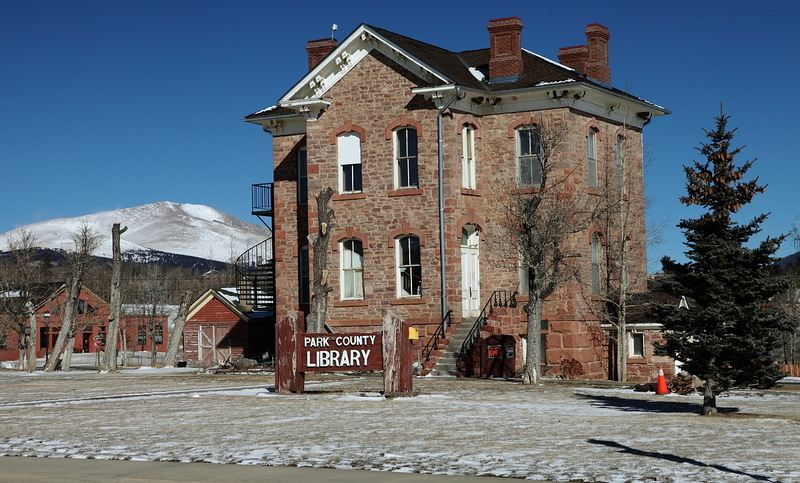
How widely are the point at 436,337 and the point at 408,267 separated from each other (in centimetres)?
265

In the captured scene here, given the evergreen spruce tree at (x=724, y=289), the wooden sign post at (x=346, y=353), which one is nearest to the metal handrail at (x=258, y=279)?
the wooden sign post at (x=346, y=353)

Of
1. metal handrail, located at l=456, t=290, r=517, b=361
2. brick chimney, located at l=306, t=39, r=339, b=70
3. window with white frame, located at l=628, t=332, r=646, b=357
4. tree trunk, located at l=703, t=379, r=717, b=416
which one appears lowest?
tree trunk, located at l=703, t=379, r=717, b=416

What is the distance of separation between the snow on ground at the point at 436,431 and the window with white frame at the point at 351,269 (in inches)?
435

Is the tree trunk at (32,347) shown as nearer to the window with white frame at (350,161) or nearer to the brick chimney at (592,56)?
the window with white frame at (350,161)

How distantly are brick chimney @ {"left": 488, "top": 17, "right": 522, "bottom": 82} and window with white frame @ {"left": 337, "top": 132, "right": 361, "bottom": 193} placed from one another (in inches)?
199

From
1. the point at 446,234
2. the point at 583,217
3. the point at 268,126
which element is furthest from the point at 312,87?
the point at 583,217

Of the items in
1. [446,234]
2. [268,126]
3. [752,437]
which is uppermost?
[268,126]

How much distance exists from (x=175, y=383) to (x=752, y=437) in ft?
60.2

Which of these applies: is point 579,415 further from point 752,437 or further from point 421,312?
point 421,312

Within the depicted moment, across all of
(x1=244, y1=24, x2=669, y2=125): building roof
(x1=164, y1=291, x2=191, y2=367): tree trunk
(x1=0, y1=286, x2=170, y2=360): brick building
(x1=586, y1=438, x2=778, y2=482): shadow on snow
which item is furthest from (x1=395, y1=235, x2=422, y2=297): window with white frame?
(x1=0, y1=286, x2=170, y2=360): brick building

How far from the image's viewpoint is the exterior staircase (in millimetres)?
33812

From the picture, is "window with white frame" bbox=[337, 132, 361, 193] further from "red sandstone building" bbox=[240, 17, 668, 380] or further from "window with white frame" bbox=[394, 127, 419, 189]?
"window with white frame" bbox=[394, 127, 419, 189]

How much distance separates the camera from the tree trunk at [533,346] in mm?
29734

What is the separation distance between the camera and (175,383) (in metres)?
30.1
